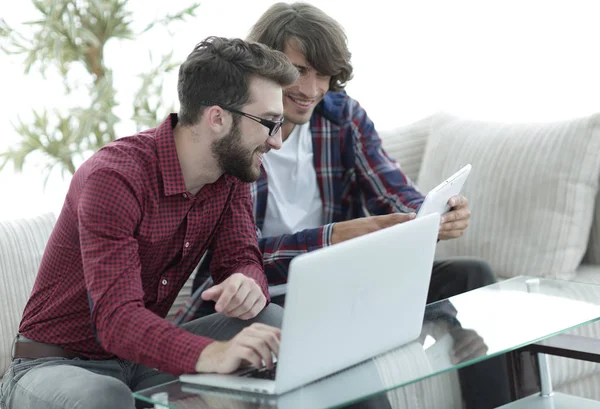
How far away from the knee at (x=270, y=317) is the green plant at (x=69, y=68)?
154 centimetres

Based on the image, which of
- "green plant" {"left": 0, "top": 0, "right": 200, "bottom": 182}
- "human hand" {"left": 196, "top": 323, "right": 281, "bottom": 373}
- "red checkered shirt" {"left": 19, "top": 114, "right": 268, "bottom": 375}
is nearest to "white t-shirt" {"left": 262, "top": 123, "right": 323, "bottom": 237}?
"red checkered shirt" {"left": 19, "top": 114, "right": 268, "bottom": 375}

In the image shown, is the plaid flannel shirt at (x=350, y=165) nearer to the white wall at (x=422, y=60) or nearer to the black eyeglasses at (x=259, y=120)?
the black eyeglasses at (x=259, y=120)

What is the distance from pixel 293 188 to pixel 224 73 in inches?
24.4

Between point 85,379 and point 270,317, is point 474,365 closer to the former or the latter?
point 270,317

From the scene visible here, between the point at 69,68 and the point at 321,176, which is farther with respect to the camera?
the point at 69,68

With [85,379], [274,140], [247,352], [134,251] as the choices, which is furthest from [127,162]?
[247,352]

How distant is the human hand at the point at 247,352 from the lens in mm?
1371

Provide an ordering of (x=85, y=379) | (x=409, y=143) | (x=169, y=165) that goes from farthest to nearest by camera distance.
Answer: (x=409, y=143) < (x=169, y=165) < (x=85, y=379)

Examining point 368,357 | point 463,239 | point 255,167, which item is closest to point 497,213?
point 463,239

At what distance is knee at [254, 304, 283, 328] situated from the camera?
71.7 inches

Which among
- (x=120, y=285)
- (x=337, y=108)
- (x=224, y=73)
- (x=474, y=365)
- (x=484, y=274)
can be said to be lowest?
(x=474, y=365)

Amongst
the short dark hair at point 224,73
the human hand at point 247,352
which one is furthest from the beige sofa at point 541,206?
the human hand at point 247,352

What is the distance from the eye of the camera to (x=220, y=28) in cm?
371

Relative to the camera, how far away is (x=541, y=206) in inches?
98.0
